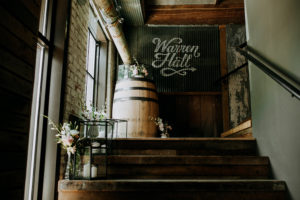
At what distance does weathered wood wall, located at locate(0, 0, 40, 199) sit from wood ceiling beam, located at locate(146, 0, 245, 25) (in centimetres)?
456

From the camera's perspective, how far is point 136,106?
4102mm

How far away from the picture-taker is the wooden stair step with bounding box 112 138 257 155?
9.06 ft

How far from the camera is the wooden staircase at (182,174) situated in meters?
2.10

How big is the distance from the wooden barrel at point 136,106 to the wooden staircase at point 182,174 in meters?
1.14

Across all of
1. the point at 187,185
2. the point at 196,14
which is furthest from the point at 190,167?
the point at 196,14

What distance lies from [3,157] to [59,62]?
1633 mm

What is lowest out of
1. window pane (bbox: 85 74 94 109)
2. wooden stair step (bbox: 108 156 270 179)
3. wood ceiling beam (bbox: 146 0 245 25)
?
wooden stair step (bbox: 108 156 270 179)

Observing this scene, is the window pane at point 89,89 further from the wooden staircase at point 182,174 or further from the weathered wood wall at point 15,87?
the weathered wood wall at point 15,87

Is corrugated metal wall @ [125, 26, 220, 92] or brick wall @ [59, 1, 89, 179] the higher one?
corrugated metal wall @ [125, 26, 220, 92]

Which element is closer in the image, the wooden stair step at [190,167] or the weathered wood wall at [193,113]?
the wooden stair step at [190,167]

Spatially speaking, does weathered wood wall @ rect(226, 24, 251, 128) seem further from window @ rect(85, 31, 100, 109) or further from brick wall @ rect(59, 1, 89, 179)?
brick wall @ rect(59, 1, 89, 179)

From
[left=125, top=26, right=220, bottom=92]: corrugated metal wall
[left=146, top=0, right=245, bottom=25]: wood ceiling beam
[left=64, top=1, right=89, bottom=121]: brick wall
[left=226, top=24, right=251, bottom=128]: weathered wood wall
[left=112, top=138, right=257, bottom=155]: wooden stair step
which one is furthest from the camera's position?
[left=125, top=26, right=220, bottom=92]: corrugated metal wall

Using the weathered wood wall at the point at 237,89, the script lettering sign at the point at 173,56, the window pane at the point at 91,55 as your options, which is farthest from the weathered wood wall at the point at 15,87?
the weathered wood wall at the point at 237,89

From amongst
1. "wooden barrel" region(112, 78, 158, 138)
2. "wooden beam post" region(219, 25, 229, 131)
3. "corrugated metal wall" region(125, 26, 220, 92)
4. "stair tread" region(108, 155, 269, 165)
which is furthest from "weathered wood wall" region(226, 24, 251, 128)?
"stair tread" region(108, 155, 269, 165)
